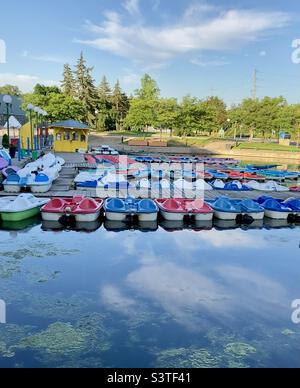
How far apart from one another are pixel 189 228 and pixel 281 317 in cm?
680

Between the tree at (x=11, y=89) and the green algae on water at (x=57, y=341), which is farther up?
the tree at (x=11, y=89)

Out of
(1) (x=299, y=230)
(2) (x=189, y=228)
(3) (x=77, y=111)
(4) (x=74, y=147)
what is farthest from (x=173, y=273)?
(3) (x=77, y=111)

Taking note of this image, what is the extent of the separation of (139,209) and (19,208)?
4.72 metres

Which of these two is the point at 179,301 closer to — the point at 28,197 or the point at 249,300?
the point at 249,300

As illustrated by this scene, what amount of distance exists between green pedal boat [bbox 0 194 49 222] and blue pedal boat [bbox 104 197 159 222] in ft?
9.61

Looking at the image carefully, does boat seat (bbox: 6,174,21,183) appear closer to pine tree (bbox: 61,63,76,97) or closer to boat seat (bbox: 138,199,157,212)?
boat seat (bbox: 138,199,157,212)

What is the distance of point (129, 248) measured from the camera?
12227 millimetres

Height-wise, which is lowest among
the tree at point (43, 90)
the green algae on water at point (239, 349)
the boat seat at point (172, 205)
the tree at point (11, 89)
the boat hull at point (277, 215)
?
the green algae on water at point (239, 349)

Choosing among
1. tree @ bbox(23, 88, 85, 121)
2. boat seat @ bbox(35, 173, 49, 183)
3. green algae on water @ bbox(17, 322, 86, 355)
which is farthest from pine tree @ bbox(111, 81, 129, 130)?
green algae on water @ bbox(17, 322, 86, 355)

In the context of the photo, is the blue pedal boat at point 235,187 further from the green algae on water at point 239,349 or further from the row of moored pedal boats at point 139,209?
the green algae on water at point 239,349

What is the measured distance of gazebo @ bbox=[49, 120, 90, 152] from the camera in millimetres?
34419

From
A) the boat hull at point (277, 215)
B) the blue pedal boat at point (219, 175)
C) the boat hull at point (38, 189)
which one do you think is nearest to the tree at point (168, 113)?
the blue pedal boat at point (219, 175)

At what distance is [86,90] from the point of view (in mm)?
65188

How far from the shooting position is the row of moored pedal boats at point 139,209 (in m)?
14.0
